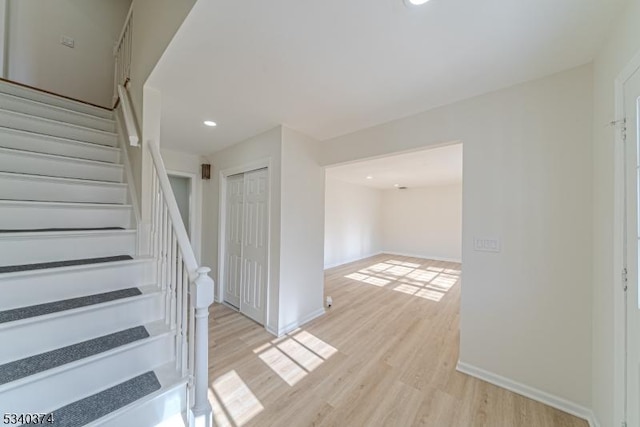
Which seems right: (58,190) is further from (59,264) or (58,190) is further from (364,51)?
(364,51)

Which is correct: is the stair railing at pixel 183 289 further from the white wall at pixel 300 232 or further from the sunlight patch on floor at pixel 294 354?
the white wall at pixel 300 232

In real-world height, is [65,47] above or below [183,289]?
above

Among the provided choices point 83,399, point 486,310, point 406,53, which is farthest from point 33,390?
point 486,310

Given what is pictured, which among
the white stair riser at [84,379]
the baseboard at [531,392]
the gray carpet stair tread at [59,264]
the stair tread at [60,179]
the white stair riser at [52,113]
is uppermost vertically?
the white stair riser at [52,113]

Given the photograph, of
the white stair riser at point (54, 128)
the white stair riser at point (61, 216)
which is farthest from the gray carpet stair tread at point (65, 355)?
the white stair riser at point (54, 128)

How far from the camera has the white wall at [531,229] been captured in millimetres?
1643

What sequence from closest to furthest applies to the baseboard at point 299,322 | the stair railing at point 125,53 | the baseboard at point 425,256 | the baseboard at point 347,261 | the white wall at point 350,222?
the stair railing at point 125,53, the baseboard at point 299,322, the baseboard at point 347,261, the white wall at point 350,222, the baseboard at point 425,256

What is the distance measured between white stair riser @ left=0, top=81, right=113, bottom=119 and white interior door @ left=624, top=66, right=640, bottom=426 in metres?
4.33

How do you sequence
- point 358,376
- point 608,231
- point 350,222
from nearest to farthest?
point 608,231
point 358,376
point 350,222

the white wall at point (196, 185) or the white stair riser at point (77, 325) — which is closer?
the white stair riser at point (77, 325)

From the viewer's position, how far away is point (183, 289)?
1390 millimetres

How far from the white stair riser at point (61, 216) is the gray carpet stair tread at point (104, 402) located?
126cm

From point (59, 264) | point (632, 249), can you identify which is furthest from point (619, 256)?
point (59, 264)

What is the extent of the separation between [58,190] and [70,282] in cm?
89
